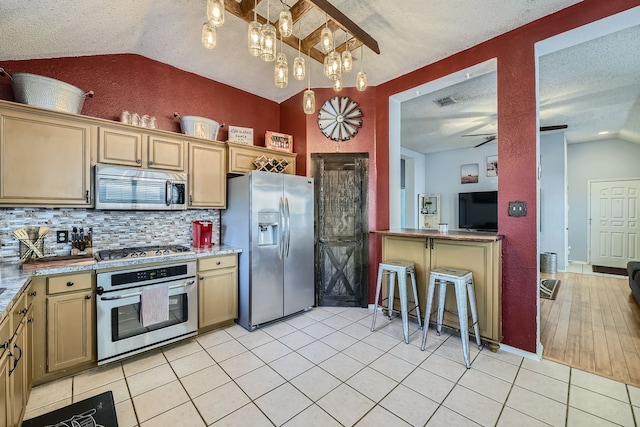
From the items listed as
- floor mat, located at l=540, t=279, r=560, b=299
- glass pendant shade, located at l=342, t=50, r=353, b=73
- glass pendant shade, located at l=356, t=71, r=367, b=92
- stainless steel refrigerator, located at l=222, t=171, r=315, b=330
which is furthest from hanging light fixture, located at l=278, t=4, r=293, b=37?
floor mat, located at l=540, t=279, r=560, b=299

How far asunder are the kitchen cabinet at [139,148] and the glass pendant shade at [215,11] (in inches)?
66.3

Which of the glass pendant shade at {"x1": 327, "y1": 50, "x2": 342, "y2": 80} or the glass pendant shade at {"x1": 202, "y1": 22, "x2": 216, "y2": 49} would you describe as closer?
the glass pendant shade at {"x1": 202, "y1": 22, "x2": 216, "y2": 49}

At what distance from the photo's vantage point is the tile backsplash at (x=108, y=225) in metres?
2.29

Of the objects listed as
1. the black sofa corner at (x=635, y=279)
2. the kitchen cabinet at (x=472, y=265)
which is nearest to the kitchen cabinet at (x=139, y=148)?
the kitchen cabinet at (x=472, y=265)

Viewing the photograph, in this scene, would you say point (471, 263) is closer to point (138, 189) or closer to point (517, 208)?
point (517, 208)

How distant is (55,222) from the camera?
246 cm

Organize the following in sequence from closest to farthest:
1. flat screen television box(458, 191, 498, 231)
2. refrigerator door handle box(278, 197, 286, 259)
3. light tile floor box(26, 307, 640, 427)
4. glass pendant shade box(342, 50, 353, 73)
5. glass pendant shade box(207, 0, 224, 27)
→ 1. glass pendant shade box(207, 0, 224, 27)
2. light tile floor box(26, 307, 640, 427)
3. glass pendant shade box(342, 50, 353, 73)
4. refrigerator door handle box(278, 197, 286, 259)
5. flat screen television box(458, 191, 498, 231)

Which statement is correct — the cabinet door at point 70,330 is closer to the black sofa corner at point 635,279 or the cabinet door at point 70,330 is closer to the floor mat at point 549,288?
the floor mat at point 549,288

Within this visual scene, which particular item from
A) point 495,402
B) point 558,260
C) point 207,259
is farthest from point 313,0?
point 558,260

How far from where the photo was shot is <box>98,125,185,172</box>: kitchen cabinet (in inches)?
98.7

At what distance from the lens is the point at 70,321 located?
6.86 ft

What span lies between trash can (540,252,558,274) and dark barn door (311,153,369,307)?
4409 millimetres

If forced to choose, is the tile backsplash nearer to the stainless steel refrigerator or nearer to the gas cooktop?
the gas cooktop

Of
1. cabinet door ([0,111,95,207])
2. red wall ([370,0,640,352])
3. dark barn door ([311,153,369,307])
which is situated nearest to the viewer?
cabinet door ([0,111,95,207])
